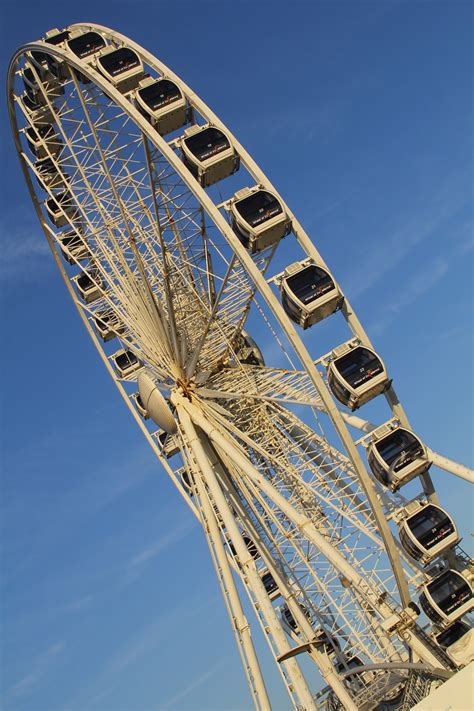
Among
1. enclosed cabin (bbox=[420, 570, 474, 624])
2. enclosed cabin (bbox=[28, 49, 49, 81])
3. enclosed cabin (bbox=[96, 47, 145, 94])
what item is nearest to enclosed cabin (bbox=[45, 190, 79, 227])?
enclosed cabin (bbox=[28, 49, 49, 81])

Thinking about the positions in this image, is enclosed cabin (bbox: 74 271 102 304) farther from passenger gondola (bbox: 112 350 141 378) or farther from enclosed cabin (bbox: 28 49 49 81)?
enclosed cabin (bbox: 28 49 49 81)

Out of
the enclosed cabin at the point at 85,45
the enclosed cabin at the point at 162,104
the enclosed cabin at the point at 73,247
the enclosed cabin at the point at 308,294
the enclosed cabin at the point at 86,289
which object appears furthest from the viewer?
the enclosed cabin at the point at 86,289

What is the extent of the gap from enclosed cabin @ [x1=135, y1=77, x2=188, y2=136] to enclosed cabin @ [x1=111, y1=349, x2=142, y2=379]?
13.1 metres

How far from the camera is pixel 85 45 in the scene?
26.7 m

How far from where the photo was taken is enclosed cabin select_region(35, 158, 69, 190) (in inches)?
1257

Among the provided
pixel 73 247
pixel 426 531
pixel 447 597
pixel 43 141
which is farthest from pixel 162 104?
pixel 447 597

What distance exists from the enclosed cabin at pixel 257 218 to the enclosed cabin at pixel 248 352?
9.94 metres

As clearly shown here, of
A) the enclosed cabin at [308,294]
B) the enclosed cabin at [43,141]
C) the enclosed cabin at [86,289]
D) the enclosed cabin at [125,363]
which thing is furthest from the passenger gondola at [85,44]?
Result: the enclosed cabin at [125,363]

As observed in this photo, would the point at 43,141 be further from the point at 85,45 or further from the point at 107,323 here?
the point at 107,323

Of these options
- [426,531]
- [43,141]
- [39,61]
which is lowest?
[426,531]

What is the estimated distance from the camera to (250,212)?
22125 millimetres

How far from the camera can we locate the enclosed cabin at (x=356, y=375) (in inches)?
850

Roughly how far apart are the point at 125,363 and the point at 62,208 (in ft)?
23.1

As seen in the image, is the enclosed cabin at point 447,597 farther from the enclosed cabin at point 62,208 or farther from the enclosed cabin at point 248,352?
the enclosed cabin at point 62,208
